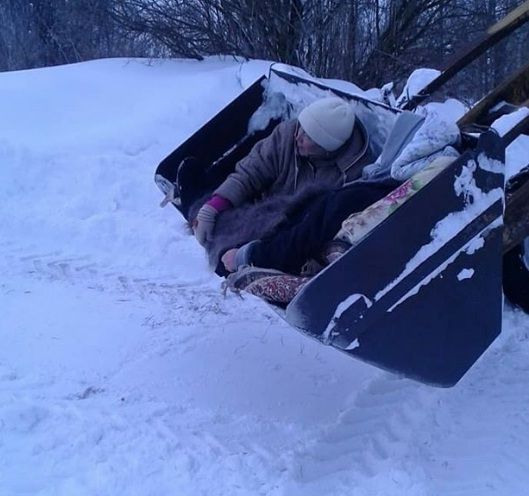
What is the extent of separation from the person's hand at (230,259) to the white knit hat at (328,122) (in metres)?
0.72

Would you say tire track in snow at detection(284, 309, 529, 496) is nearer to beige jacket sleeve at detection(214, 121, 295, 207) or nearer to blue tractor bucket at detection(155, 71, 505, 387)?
blue tractor bucket at detection(155, 71, 505, 387)

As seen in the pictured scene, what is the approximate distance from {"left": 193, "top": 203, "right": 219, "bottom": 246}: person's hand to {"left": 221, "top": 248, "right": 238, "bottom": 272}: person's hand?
1.02 ft

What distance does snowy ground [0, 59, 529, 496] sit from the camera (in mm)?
2742

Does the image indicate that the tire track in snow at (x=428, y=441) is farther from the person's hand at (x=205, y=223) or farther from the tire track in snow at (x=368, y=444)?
the person's hand at (x=205, y=223)

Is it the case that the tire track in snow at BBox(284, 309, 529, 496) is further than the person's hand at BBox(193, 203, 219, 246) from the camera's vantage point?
A: No

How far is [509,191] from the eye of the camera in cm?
346

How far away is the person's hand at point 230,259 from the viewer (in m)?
3.24

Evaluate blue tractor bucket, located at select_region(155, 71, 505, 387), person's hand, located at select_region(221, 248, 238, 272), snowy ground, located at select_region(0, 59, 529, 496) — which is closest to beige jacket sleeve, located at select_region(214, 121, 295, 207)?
person's hand, located at select_region(221, 248, 238, 272)

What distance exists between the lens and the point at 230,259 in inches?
129

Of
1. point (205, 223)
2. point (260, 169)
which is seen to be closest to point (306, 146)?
point (260, 169)

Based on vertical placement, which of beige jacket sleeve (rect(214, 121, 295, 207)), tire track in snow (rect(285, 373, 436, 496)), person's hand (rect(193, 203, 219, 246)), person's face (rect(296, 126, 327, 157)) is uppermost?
person's face (rect(296, 126, 327, 157))

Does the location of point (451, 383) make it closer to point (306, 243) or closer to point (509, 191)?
point (306, 243)

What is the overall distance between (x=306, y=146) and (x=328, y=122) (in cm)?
17

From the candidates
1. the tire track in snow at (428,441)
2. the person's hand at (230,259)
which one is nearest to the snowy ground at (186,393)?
the tire track in snow at (428,441)
